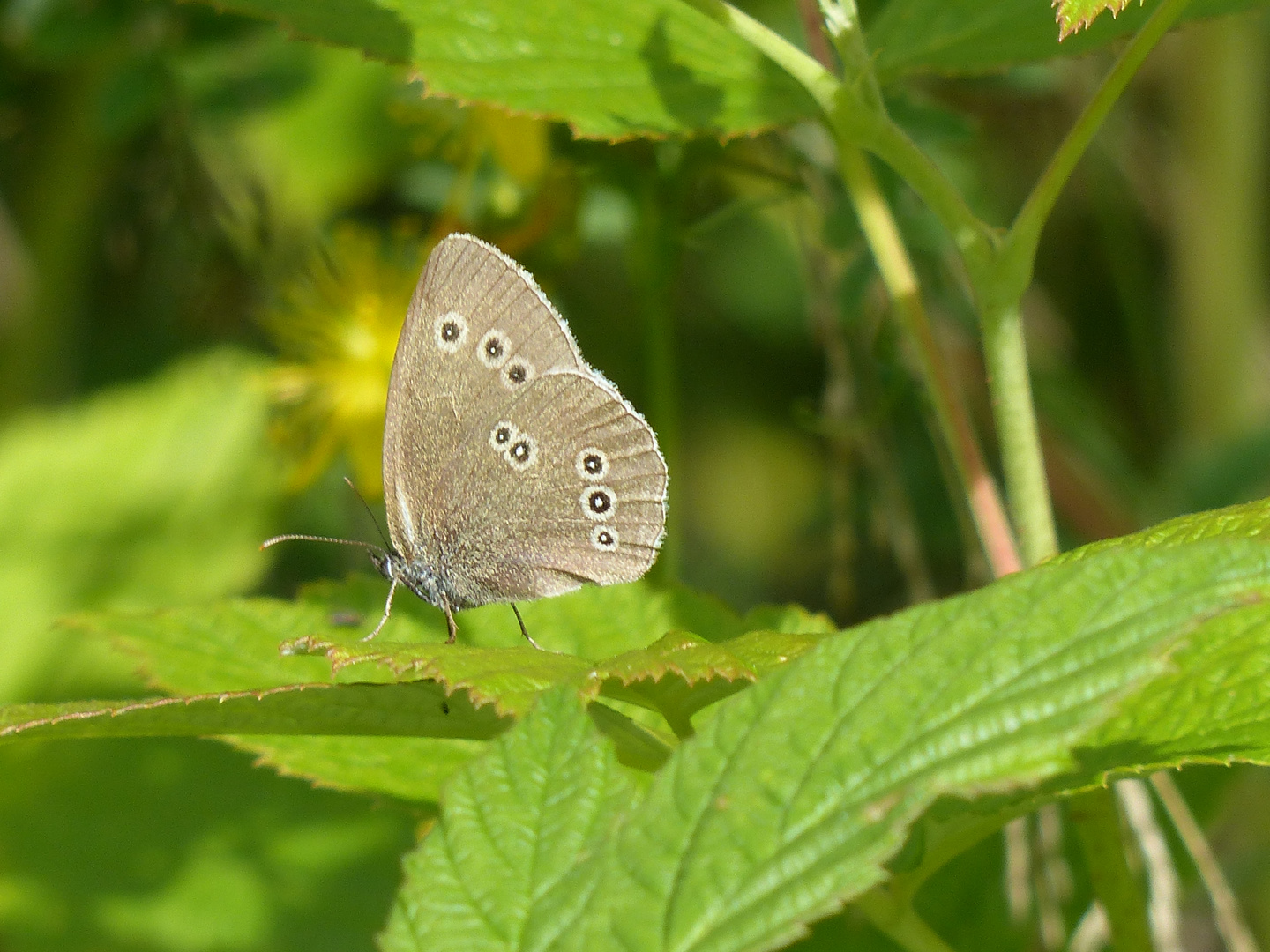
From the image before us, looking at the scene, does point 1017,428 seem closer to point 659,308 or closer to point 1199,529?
point 1199,529

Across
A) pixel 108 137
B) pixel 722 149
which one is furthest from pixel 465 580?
pixel 108 137

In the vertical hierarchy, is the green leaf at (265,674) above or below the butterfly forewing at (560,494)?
below

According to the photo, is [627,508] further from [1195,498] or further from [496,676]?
[1195,498]

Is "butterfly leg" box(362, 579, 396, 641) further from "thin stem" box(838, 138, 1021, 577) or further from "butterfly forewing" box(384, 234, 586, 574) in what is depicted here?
"thin stem" box(838, 138, 1021, 577)

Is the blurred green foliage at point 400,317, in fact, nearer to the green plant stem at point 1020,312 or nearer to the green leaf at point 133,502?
the green leaf at point 133,502

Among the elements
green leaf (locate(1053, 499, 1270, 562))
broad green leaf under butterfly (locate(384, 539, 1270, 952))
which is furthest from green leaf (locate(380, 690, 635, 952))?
green leaf (locate(1053, 499, 1270, 562))

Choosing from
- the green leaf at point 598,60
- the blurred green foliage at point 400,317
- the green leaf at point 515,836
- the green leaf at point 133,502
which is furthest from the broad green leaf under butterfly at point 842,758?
the green leaf at point 133,502
